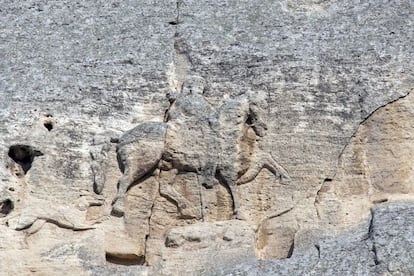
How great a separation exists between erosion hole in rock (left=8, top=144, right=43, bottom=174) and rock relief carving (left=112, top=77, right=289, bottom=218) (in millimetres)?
764

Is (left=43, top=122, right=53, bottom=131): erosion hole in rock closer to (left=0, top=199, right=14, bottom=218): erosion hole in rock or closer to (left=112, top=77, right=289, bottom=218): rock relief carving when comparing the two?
(left=112, top=77, right=289, bottom=218): rock relief carving

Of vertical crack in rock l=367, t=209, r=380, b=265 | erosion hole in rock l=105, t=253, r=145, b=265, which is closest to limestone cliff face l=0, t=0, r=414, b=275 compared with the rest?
erosion hole in rock l=105, t=253, r=145, b=265

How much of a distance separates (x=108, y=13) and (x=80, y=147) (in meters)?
A: 1.62

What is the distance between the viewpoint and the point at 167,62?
423 inches

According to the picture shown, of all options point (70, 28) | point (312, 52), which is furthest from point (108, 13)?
point (312, 52)

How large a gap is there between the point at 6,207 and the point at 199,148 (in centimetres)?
176

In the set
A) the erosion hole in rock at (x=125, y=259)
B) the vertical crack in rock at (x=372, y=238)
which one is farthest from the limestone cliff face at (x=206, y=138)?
the vertical crack in rock at (x=372, y=238)

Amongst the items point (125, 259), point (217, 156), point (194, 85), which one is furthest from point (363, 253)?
point (194, 85)

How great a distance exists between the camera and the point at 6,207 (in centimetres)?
1009

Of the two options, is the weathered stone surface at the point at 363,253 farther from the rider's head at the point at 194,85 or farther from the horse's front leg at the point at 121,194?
the rider's head at the point at 194,85

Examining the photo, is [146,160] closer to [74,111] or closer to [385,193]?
[74,111]

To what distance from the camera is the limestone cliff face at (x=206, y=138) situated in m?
9.81

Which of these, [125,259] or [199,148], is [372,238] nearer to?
[199,148]

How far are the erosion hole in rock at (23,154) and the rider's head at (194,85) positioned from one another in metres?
1.43
